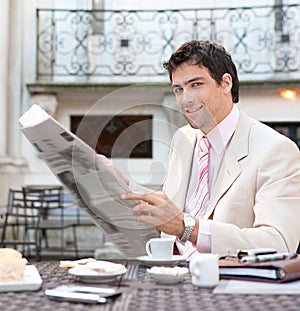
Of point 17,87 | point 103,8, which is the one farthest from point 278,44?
point 17,87

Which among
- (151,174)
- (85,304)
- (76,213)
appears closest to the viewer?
(85,304)

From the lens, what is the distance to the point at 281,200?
2139 mm

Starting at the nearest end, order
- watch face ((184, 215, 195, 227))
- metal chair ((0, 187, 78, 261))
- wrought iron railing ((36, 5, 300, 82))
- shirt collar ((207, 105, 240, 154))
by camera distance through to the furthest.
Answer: watch face ((184, 215, 195, 227)) < shirt collar ((207, 105, 240, 154)) < metal chair ((0, 187, 78, 261)) < wrought iron railing ((36, 5, 300, 82))

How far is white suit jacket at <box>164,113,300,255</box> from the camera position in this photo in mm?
2080

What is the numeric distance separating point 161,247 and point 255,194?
1.52 ft

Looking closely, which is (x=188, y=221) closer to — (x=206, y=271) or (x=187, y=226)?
(x=187, y=226)

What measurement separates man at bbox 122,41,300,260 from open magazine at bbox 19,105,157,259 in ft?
0.31

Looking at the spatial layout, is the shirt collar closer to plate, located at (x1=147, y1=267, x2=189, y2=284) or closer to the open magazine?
the open magazine

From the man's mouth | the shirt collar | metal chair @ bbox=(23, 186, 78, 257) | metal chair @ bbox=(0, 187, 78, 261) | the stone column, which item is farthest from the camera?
the stone column

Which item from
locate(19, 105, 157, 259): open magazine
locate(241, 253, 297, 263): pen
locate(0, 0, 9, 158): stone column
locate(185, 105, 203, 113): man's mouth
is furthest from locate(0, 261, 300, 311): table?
locate(0, 0, 9, 158): stone column

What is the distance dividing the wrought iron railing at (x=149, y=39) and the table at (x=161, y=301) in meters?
8.01

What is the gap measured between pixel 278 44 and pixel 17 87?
3.87 m

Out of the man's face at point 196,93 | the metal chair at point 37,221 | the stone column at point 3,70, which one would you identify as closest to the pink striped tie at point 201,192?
the man's face at point 196,93

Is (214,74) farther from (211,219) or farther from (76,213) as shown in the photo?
(76,213)
